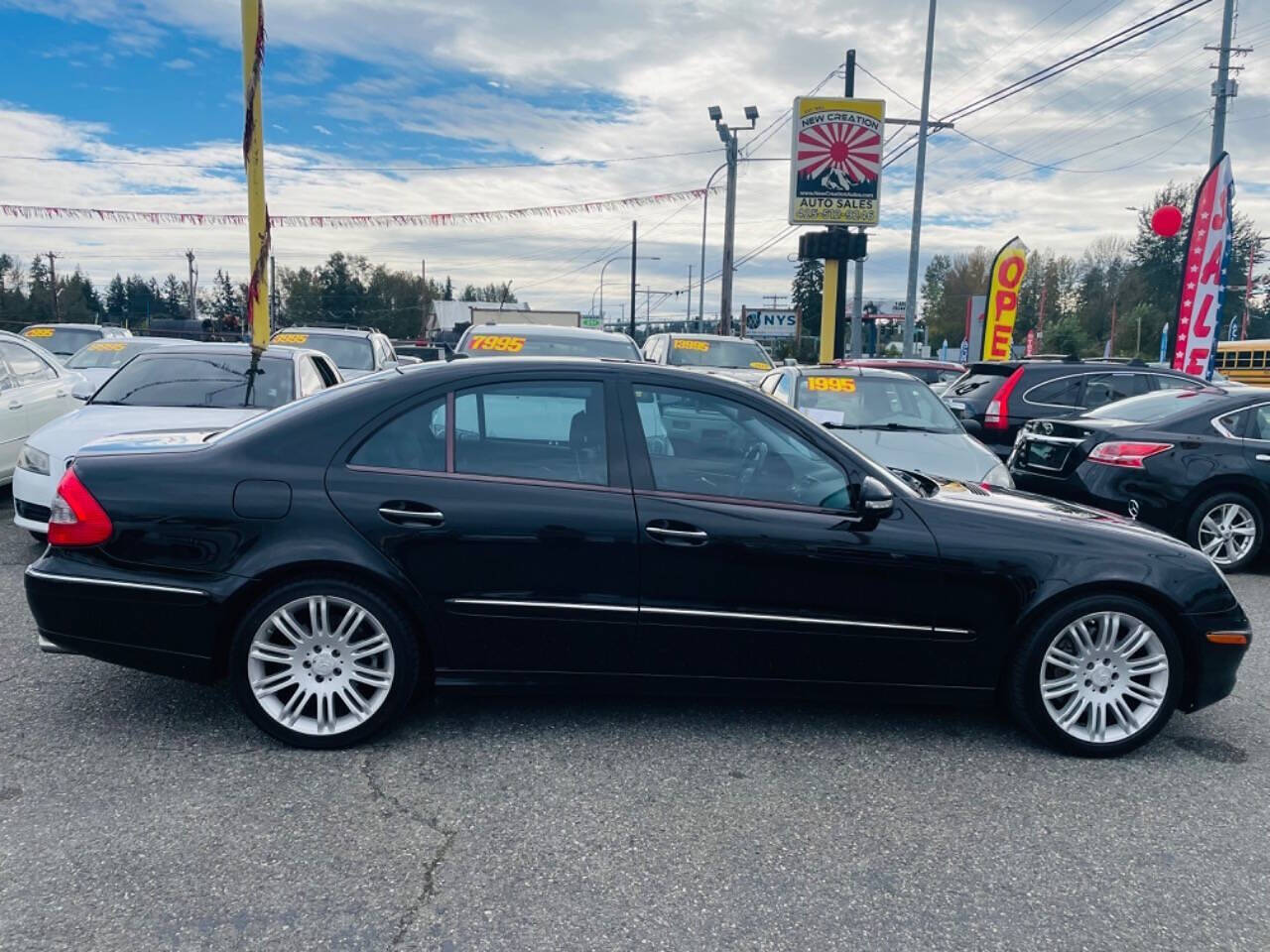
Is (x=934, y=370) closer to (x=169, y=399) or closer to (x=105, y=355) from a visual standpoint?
(x=105, y=355)

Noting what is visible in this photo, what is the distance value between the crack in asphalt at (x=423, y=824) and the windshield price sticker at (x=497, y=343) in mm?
6142

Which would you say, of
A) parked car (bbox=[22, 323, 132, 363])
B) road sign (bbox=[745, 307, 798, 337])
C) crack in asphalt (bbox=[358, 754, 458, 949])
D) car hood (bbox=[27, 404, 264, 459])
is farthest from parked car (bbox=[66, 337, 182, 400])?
road sign (bbox=[745, 307, 798, 337])

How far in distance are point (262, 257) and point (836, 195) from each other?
1661cm

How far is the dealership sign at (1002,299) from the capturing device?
77.3 feet

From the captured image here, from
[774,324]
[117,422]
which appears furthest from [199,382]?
[774,324]

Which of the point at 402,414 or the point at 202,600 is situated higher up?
the point at 402,414

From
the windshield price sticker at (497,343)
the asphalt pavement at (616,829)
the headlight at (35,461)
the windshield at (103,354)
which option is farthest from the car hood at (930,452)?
the windshield at (103,354)

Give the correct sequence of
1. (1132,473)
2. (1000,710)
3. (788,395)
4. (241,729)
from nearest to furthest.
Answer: (241,729), (1000,710), (1132,473), (788,395)

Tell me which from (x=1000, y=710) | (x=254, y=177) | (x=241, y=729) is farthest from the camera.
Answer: (x=254, y=177)

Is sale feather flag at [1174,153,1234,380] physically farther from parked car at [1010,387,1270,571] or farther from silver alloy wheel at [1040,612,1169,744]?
silver alloy wheel at [1040,612,1169,744]

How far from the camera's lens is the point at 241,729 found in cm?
392

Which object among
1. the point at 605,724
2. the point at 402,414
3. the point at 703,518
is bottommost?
the point at 605,724

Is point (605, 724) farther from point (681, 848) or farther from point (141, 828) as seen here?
point (141, 828)

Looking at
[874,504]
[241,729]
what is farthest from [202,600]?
[874,504]
